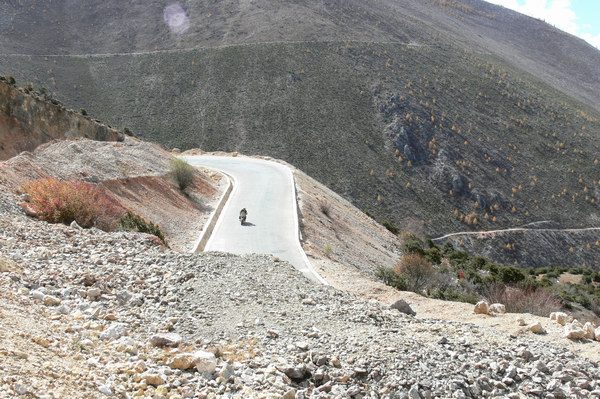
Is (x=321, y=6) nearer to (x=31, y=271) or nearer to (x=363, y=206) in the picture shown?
(x=363, y=206)

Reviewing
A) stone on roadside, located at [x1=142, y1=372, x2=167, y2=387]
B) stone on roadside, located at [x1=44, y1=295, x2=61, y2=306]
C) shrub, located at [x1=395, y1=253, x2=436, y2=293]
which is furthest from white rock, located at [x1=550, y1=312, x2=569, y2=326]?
shrub, located at [x1=395, y1=253, x2=436, y2=293]

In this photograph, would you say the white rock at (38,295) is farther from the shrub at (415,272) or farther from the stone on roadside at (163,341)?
the shrub at (415,272)

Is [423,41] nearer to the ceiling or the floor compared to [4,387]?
nearer to the ceiling

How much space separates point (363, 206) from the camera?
44.1 m

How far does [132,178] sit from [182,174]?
A: 13.6 feet

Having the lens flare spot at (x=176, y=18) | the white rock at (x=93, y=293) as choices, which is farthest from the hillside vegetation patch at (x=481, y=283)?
the lens flare spot at (x=176, y=18)

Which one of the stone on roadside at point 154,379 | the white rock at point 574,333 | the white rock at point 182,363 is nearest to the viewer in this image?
the stone on roadside at point 154,379

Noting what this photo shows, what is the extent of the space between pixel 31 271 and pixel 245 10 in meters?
72.1

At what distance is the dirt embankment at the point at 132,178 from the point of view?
1847 cm

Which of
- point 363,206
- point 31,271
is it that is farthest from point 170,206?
point 363,206

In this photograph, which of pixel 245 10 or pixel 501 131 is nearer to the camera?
pixel 501 131

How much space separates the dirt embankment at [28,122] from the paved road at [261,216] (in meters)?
8.90

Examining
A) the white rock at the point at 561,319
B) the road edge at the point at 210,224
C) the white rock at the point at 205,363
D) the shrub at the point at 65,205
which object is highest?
the white rock at the point at 561,319

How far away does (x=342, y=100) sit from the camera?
189ft
